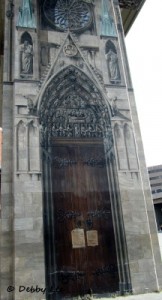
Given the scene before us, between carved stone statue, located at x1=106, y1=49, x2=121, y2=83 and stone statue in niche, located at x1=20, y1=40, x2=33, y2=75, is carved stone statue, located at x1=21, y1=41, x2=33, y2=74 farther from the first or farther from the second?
carved stone statue, located at x1=106, y1=49, x2=121, y2=83

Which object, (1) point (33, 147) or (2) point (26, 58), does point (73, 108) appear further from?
(2) point (26, 58)

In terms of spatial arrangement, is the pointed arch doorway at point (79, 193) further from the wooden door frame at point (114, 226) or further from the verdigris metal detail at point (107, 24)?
the verdigris metal detail at point (107, 24)

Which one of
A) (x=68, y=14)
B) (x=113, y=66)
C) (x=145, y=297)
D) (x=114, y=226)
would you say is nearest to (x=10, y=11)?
(x=68, y=14)

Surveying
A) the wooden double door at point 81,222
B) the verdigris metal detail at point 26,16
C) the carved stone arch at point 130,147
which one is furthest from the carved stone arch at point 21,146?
the verdigris metal detail at point 26,16

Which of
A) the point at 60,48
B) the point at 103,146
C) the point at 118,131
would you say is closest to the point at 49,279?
the point at 103,146

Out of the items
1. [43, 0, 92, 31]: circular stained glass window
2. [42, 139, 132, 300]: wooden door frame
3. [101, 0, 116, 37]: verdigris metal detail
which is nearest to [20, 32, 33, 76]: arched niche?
[43, 0, 92, 31]: circular stained glass window

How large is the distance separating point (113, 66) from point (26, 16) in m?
4.79

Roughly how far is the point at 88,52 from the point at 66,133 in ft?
14.8

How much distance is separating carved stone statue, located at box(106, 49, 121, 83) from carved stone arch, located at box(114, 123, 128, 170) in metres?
2.45

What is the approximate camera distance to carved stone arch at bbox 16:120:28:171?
11836mm

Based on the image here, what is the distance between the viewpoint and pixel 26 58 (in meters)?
13.8

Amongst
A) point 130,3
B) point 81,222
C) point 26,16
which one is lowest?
point 81,222

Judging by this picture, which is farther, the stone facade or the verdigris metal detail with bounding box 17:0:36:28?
the verdigris metal detail with bounding box 17:0:36:28

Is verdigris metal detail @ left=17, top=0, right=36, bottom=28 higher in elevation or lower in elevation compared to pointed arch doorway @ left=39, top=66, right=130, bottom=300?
higher
